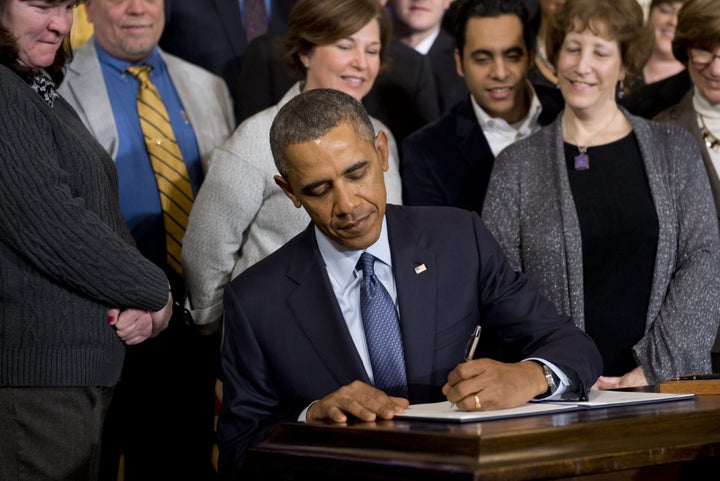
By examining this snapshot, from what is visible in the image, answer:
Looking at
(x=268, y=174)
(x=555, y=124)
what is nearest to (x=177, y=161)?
(x=268, y=174)

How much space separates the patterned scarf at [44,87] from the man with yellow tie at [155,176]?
1.03 m

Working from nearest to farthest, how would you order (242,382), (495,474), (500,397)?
(495,474) → (500,397) → (242,382)

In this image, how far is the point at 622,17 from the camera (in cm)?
372

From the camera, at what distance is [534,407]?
2.06 m

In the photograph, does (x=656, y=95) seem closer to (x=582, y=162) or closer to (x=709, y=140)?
(x=709, y=140)

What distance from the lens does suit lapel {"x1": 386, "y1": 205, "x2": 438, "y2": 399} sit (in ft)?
8.33

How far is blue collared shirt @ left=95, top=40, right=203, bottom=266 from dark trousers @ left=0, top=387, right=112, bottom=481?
1292mm

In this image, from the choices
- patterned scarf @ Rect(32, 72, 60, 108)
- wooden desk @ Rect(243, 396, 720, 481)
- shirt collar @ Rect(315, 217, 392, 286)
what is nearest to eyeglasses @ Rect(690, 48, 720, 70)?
shirt collar @ Rect(315, 217, 392, 286)

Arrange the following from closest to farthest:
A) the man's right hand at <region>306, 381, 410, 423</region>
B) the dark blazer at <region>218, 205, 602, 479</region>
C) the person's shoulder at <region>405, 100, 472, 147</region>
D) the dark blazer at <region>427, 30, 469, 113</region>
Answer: the man's right hand at <region>306, 381, 410, 423</region>, the dark blazer at <region>218, 205, 602, 479</region>, the person's shoulder at <region>405, 100, 472, 147</region>, the dark blazer at <region>427, 30, 469, 113</region>

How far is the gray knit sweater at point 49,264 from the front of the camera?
2.57 metres

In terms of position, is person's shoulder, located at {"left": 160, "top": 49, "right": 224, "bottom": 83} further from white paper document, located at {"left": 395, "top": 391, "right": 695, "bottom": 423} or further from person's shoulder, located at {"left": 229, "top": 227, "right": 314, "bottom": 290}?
white paper document, located at {"left": 395, "top": 391, "right": 695, "bottom": 423}

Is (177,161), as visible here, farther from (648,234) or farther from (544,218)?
(648,234)

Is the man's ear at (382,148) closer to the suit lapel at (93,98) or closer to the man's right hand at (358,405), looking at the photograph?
the man's right hand at (358,405)

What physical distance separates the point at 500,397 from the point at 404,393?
1.64ft
